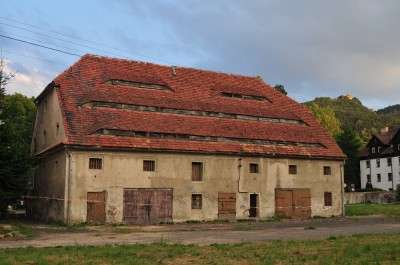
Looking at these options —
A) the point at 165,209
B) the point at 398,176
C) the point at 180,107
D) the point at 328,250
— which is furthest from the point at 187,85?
the point at 398,176

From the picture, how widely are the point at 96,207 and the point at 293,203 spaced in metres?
15.1

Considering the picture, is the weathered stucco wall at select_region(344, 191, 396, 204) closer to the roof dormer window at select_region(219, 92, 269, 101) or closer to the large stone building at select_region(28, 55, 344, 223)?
the large stone building at select_region(28, 55, 344, 223)

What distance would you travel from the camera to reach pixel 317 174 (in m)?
35.7

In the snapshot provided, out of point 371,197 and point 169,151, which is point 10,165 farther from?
point 371,197

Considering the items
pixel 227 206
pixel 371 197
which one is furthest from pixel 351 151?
pixel 227 206

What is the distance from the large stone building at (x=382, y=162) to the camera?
250 ft

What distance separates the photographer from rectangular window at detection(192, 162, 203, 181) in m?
31.2

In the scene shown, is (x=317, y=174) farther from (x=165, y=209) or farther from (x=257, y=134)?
(x=165, y=209)

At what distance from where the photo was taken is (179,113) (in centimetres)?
3275

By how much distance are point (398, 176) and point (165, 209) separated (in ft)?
190

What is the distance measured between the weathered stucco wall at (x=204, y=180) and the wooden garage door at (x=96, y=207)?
0.25 meters

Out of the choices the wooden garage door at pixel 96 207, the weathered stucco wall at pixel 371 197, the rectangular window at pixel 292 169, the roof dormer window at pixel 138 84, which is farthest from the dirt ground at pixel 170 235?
the weathered stucco wall at pixel 371 197

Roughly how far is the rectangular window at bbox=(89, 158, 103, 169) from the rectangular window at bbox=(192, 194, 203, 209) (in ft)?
22.5

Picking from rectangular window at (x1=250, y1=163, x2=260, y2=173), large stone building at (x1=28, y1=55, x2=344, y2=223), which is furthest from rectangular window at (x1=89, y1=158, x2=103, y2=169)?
rectangular window at (x1=250, y1=163, x2=260, y2=173)
